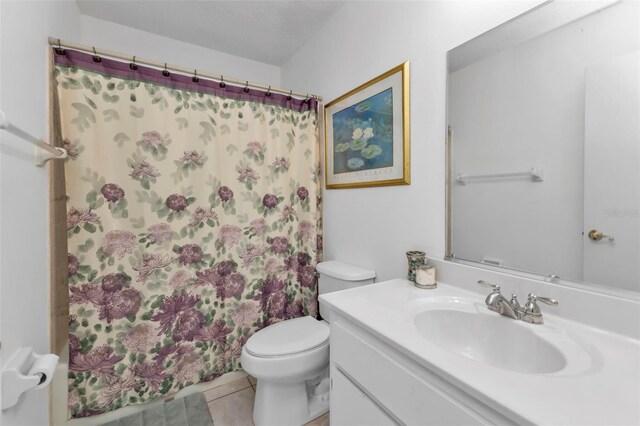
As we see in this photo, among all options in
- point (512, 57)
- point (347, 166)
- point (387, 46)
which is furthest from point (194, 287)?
point (512, 57)

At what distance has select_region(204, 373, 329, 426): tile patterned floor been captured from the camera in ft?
4.66

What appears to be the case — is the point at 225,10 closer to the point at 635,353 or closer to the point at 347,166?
the point at 347,166

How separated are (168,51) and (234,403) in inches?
97.3

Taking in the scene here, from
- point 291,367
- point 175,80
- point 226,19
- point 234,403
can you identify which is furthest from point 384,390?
point 226,19

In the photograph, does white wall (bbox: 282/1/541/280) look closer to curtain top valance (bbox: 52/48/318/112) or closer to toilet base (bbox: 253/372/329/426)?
curtain top valance (bbox: 52/48/318/112)

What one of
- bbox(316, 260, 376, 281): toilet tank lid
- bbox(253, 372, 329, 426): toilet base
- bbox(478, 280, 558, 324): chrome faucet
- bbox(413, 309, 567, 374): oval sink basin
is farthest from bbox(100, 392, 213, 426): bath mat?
bbox(478, 280, 558, 324): chrome faucet

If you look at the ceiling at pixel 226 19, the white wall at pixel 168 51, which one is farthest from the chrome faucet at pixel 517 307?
the white wall at pixel 168 51

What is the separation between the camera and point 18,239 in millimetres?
842

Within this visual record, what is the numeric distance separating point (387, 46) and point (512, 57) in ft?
2.10

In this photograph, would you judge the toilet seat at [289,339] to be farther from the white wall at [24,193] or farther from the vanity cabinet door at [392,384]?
the white wall at [24,193]

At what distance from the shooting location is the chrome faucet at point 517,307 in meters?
0.82

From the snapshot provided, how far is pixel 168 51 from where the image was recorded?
205 centimetres

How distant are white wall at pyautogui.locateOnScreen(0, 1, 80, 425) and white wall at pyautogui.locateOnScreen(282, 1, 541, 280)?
1.42 meters

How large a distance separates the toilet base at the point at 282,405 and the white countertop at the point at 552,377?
2.50 ft
